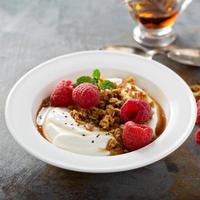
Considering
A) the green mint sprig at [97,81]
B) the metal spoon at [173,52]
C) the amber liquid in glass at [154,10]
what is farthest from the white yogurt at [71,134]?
the amber liquid in glass at [154,10]

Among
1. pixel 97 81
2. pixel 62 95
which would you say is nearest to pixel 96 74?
pixel 97 81

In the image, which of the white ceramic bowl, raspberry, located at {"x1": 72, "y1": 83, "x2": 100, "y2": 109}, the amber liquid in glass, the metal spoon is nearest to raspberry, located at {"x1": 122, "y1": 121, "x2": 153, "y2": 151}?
the white ceramic bowl

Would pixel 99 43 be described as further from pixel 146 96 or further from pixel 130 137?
pixel 130 137

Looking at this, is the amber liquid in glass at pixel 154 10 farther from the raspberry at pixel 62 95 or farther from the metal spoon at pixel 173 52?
the raspberry at pixel 62 95

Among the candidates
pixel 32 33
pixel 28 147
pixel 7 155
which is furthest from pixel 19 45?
pixel 28 147

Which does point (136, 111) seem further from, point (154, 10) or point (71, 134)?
point (154, 10)
